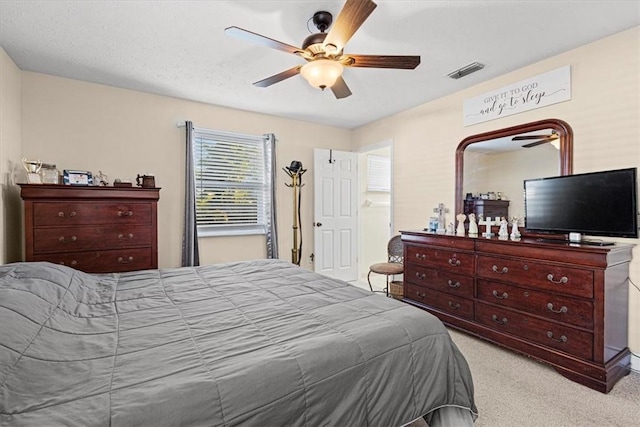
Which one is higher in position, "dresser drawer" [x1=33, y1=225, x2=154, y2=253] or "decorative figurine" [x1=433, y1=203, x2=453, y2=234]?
"decorative figurine" [x1=433, y1=203, x2=453, y2=234]

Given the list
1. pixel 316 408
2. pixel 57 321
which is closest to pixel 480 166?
pixel 316 408

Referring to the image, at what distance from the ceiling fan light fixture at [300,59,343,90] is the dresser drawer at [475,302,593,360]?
2.35m

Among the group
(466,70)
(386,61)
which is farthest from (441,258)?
(386,61)

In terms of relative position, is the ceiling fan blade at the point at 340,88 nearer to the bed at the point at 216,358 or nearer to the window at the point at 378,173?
the bed at the point at 216,358

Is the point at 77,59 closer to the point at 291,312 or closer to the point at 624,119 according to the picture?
the point at 291,312

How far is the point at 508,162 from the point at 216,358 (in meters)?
3.24

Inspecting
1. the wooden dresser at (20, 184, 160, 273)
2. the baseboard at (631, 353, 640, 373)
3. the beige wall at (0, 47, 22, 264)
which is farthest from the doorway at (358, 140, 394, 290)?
the beige wall at (0, 47, 22, 264)

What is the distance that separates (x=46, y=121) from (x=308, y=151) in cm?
311

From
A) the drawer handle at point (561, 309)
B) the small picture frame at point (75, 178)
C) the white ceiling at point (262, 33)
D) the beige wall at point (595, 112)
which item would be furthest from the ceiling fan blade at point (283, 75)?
the drawer handle at point (561, 309)

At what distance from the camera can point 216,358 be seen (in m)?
1.13

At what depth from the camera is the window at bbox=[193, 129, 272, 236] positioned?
4.08 m

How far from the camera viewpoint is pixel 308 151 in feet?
16.0

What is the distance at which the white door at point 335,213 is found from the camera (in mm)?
4793

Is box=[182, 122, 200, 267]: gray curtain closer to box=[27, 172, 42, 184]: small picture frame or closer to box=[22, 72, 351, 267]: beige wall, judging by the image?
box=[22, 72, 351, 267]: beige wall
